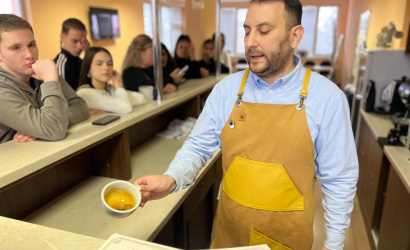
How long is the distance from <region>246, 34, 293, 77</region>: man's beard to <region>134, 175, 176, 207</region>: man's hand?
49 cm

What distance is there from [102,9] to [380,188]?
A: 512 cm

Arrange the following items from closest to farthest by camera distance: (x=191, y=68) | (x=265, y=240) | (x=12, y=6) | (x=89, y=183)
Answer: (x=265, y=240)
(x=89, y=183)
(x=12, y=6)
(x=191, y=68)

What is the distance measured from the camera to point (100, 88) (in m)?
1.96

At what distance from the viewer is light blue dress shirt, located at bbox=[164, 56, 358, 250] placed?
1.08 meters

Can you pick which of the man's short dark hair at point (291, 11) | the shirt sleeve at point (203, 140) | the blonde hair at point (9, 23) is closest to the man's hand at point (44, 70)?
the blonde hair at point (9, 23)

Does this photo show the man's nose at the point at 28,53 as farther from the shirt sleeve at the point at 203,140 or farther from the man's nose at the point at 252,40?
the man's nose at the point at 252,40

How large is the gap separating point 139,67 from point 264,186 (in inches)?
68.1

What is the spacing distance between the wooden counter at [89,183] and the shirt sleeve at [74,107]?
0.13 feet

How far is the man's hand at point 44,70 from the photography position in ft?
4.49

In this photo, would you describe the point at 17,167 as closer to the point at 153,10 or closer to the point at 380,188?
the point at 153,10

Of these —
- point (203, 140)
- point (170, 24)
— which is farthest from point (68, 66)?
point (170, 24)

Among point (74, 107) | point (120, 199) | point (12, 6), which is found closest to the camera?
point (120, 199)

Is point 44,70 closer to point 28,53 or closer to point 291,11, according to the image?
point 28,53

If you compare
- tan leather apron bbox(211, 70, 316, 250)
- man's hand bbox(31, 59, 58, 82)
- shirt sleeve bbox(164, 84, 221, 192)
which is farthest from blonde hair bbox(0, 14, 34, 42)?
tan leather apron bbox(211, 70, 316, 250)
